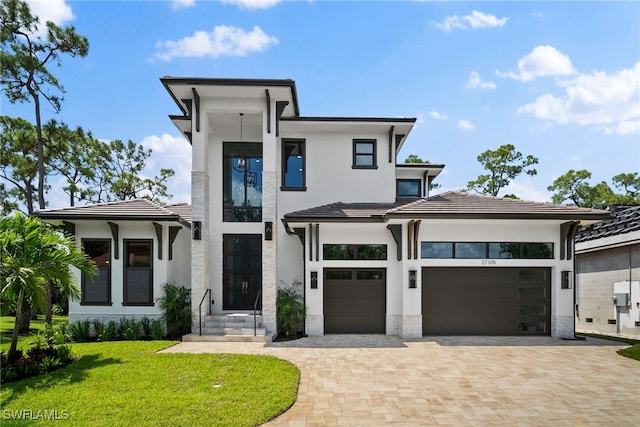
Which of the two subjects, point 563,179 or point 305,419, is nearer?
point 305,419

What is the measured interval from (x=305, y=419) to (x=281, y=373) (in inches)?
83.4

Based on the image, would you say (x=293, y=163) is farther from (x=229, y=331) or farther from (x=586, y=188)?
(x=586, y=188)

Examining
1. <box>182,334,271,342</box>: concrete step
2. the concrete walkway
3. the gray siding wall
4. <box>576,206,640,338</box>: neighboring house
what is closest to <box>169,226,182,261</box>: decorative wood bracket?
<box>182,334,271,342</box>: concrete step

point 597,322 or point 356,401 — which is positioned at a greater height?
point 356,401

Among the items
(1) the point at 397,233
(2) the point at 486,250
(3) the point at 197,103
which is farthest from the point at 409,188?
(3) the point at 197,103

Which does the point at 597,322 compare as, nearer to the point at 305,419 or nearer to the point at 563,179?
the point at 305,419

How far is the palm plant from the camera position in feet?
24.8

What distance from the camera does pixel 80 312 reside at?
11.8m

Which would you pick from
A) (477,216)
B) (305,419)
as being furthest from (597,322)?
(305,419)

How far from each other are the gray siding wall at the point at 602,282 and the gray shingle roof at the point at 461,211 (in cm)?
408

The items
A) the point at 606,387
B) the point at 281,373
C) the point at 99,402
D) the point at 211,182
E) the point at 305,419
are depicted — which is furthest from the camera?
the point at 211,182

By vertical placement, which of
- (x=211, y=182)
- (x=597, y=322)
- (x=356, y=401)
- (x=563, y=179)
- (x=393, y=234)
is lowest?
(x=597, y=322)

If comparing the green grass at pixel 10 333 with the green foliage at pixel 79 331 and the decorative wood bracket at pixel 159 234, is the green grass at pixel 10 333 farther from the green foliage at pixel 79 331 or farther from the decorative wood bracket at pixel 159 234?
the decorative wood bracket at pixel 159 234

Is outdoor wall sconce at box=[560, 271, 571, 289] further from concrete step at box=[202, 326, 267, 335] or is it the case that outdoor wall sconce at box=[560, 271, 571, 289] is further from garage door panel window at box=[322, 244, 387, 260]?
concrete step at box=[202, 326, 267, 335]
